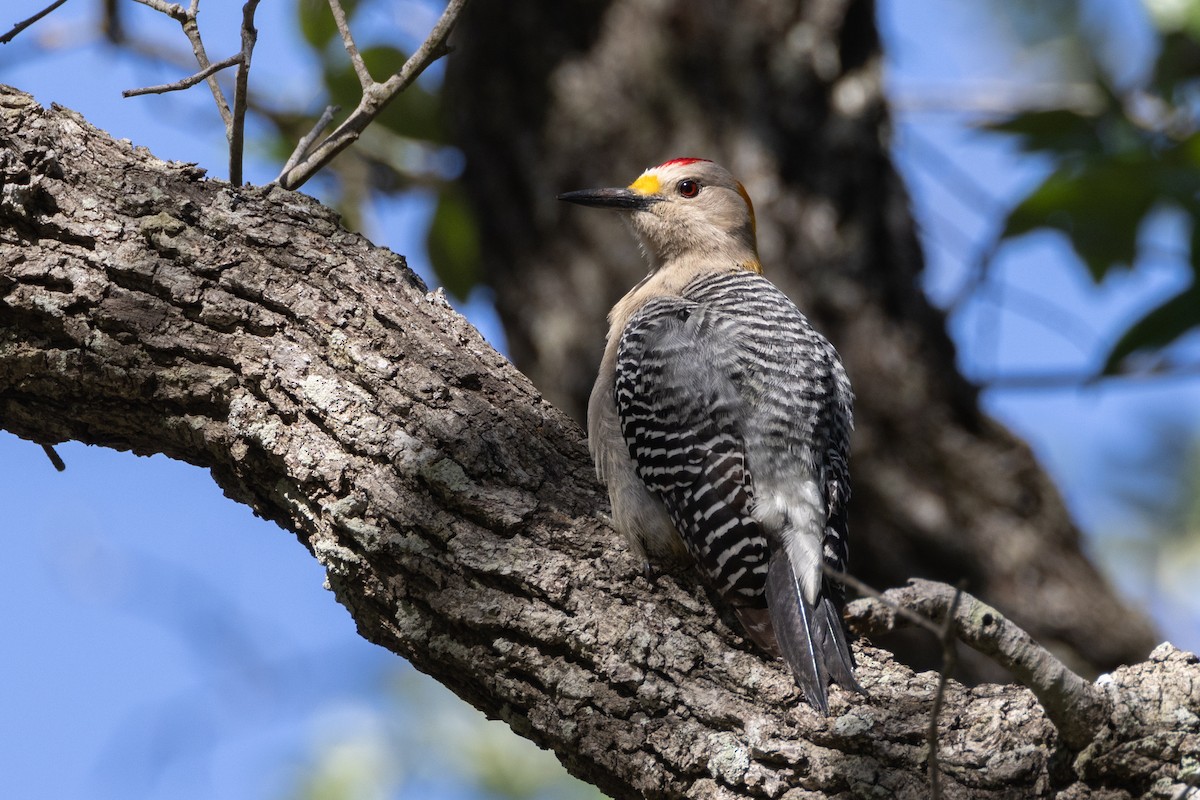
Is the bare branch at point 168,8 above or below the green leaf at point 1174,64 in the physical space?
below

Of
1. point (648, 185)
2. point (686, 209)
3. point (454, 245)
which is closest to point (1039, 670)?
point (686, 209)

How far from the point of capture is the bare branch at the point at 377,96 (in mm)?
3643

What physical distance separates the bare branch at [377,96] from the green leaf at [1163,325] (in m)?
2.87

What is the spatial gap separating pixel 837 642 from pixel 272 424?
A: 1.65 m

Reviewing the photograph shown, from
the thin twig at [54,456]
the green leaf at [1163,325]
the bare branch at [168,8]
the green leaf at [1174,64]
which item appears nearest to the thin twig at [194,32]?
the bare branch at [168,8]

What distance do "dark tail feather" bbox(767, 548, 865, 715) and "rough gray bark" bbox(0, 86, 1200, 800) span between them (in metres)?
0.06

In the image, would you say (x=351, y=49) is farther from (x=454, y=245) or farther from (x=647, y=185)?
(x=454, y=245)

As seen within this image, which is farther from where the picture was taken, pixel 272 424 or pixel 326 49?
pixel 326 49

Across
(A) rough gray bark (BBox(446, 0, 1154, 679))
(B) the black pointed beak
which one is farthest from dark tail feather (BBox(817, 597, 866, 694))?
(B) the black pointed beak

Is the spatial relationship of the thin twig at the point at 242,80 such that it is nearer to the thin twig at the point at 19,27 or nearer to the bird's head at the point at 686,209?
the thin twig at the point at 19,27

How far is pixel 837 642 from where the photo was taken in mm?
3344

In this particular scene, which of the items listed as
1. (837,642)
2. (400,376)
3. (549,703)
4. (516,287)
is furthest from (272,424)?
(516,287)

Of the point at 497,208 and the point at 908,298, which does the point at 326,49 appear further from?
the point at 908,298

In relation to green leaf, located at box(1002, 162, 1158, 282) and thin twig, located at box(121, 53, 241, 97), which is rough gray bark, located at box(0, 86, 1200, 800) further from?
green leaf, located at box(1002, 162, 1158, 282)
